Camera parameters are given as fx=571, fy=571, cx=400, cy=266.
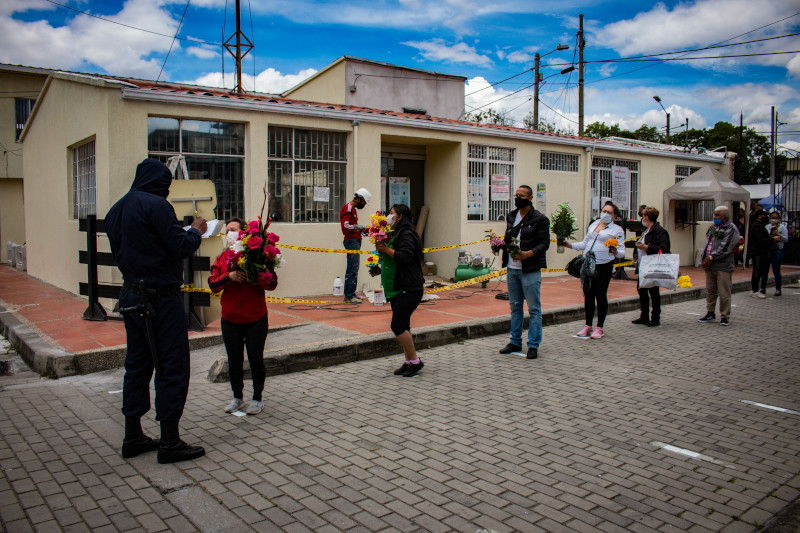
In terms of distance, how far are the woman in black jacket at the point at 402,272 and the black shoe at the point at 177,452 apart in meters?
2.71

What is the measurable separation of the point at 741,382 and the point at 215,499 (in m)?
5.76

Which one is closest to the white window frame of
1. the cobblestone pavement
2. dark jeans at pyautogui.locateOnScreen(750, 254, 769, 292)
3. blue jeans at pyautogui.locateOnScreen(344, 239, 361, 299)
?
dark jeans at pyautogui.locateOnScreen(750, 254, 769, 292)

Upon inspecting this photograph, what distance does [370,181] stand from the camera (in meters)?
12.3

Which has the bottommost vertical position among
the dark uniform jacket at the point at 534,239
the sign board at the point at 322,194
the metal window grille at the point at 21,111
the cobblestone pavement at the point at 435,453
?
the cobblestone pavement at the point at 435,453

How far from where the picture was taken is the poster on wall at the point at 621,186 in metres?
17.7

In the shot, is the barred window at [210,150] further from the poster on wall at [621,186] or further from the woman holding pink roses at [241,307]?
the poster on wall at [621,186]

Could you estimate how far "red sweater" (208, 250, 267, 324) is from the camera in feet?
16.5

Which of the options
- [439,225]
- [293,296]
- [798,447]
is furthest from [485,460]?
[439,225]

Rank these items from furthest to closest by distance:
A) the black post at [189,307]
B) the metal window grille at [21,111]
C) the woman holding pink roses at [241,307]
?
the metal window grille at [21,111], the black post at [189,307], the woman holding pink roses at [241,307]

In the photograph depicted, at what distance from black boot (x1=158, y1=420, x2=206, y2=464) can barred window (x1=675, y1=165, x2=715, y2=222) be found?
1981 cm

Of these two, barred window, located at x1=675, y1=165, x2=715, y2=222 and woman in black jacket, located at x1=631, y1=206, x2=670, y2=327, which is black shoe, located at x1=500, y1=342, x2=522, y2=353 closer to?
woman in black jacket, located at x1=631, y1=206, x2=670, y2=327

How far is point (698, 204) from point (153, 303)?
806 inches

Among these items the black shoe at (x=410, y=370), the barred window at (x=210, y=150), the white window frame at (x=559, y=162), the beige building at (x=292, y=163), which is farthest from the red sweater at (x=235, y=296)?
the white window frame at (x=559, y=162)

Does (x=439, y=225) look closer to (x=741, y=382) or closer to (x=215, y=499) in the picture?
(x=741, y=382)
